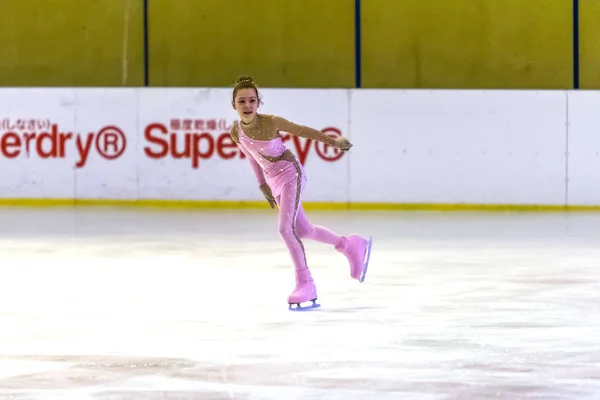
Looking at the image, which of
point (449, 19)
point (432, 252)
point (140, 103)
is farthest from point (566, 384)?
point (449, 19)

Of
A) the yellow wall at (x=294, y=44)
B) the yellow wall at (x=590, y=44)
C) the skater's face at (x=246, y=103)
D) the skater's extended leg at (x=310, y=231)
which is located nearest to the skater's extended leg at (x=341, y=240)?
the skater's extended leg at (x=310, y=231)

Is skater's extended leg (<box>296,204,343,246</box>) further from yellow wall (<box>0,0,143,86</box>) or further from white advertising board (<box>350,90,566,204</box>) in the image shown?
yellow wall (<box>0,0,143,86</box>)

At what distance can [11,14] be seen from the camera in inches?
701

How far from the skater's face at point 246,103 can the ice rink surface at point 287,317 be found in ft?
3.18

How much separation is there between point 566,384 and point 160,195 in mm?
9909

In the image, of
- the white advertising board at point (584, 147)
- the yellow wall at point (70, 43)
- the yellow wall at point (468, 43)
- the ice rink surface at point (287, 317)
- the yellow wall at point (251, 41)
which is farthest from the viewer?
the yellow wall at point (70, 43)

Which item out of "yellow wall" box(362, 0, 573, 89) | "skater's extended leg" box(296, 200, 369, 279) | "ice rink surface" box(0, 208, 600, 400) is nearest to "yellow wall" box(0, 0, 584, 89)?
"yellow wall" box(362, 0, 573, 89)

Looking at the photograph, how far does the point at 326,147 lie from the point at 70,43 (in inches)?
206

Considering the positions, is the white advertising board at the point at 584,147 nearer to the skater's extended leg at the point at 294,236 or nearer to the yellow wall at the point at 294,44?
the yellow wall at the point at 294,44

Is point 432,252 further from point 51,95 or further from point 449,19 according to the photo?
point 449,19

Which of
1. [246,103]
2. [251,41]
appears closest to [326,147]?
[251,41]

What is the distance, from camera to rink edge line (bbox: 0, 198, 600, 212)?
1388 centimetres

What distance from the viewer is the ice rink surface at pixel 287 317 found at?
15.3ft

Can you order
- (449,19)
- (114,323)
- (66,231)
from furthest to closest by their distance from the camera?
(449,19) → (66,231) → (114,323)
